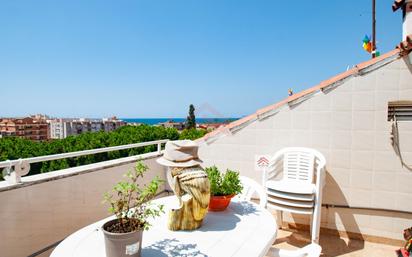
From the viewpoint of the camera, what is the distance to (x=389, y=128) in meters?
2.86

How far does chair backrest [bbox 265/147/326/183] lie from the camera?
119 inches

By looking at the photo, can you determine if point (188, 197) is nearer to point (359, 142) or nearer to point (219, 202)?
point (219, 202)

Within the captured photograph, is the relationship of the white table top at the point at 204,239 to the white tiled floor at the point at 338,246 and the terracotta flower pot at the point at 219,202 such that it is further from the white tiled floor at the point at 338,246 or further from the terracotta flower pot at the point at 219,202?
the white tiled floor at the point at 338,246

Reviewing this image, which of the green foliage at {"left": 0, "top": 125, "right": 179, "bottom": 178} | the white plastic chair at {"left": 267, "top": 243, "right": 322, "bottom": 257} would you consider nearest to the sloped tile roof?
the white plastic chair at {"left": 267, "top": 243, "right": 322, "bottom": 257}

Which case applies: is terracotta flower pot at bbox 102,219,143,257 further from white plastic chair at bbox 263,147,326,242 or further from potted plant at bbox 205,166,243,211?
white plastic chair at bbox 263,147,326,242

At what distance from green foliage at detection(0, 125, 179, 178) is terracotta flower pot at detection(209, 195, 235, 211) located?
4.80 metres

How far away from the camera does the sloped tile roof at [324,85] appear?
280 centimetres

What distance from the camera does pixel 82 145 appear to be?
7141 millimetres

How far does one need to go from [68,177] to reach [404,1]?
4455 mm

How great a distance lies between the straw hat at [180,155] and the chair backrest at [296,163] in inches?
74.2

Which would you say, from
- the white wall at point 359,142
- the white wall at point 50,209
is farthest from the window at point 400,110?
the white wall at point 50,209

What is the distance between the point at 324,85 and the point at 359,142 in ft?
2.54

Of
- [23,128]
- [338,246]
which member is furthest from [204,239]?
[23,128]

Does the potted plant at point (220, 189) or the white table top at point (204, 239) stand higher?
the potted plant at point (220, 189)
